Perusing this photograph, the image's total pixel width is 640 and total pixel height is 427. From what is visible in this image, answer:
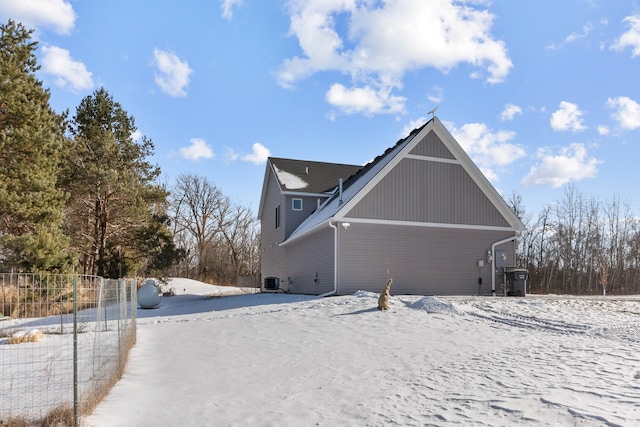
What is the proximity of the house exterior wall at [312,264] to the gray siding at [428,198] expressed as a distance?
1.78 metres

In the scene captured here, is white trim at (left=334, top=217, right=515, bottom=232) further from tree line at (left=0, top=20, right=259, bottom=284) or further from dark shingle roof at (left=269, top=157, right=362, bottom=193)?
tree line at (left=0, top=20, right=259, bottom=284)

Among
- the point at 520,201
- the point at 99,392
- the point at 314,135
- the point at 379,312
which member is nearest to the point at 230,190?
the point at 520,201

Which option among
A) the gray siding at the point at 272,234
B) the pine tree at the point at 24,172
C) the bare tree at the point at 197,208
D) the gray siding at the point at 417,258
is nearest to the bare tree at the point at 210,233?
the bare tree at the point at 197,208

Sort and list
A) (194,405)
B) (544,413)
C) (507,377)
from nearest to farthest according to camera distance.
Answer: (544,413), (194,405), (507,377)

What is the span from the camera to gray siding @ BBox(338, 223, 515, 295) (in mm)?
16031

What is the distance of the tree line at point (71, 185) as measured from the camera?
17.6 meters

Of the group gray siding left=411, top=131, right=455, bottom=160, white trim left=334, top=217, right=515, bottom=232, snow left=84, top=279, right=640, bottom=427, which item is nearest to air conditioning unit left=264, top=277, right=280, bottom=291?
white trim left=334, top=217, right=515, bottom=232

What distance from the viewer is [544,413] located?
15.3 feet

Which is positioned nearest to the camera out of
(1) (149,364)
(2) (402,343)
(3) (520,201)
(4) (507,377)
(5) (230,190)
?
(4) (507,377)

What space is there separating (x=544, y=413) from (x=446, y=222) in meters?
13.0

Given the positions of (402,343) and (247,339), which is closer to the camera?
(402,343)

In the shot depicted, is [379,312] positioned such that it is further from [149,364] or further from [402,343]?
[149,364]

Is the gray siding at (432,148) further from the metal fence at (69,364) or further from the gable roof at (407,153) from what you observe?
the metal fence at (69,364)

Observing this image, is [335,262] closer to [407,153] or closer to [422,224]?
[422,224]
